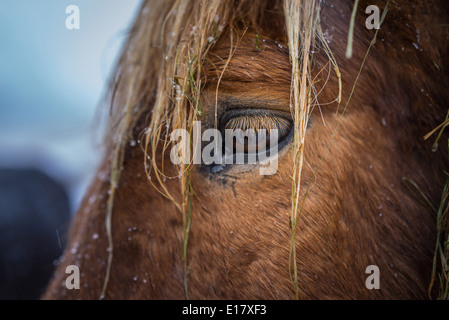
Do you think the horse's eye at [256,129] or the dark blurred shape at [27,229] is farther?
the dark blurred shape at [27,229]

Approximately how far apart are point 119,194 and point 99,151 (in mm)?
376

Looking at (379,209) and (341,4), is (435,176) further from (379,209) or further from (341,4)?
(341,4)

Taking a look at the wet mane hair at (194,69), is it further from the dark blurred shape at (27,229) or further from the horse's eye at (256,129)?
the dark blurred shape at (27,229)

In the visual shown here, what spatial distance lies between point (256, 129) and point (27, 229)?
1472 mm

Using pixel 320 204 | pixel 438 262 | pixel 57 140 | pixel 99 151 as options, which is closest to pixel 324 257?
pixel 320 204

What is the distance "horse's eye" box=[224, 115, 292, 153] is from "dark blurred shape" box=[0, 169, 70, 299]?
0.97 meters

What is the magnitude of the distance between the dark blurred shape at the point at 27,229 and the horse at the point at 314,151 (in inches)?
34.6

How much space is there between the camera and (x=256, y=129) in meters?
0.71

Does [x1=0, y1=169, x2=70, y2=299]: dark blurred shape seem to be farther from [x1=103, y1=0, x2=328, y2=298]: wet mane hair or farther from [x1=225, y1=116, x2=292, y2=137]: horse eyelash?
[x1=225, y1=116, x2=292, y2=137]: horse eyelash

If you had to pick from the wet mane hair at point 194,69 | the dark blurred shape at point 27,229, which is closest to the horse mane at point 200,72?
the wet mane hair at point 194,69

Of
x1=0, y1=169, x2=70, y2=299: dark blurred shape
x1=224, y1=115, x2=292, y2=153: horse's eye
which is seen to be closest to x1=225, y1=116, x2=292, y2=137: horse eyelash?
x1=224, y1=115, x2=292, y2=153: horse's eye

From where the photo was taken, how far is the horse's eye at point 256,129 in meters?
0.71

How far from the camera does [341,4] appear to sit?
693 millimetres

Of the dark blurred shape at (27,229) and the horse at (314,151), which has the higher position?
the horse at (314,151)
